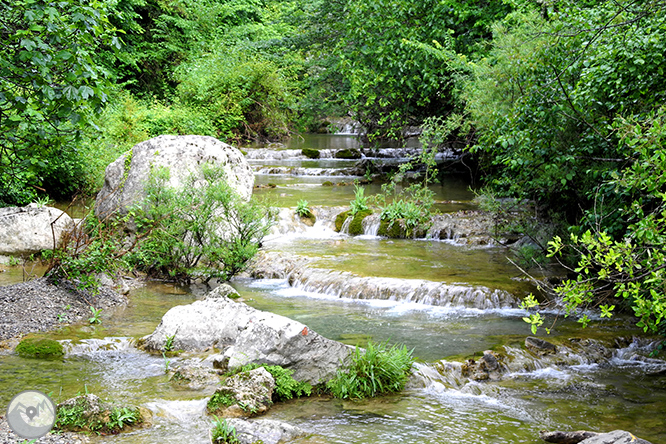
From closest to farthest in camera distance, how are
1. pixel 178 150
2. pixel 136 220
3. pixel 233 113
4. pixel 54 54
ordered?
pixel 54 54
pixel 136 220
pixel 178 150
pixel 233 113

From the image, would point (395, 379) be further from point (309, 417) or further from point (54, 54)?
point (54, 54)

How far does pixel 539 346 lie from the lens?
761cm

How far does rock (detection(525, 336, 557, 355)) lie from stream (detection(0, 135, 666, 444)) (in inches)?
5.2

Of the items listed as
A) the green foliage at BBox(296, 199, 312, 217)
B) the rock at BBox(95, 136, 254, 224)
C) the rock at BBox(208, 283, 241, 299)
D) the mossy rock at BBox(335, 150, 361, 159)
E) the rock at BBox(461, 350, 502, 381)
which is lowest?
the rock at BBox(461, 350, 502, 381)

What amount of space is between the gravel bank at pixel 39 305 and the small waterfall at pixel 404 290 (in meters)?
3.84

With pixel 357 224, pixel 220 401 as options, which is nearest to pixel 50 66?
pixel 220 401

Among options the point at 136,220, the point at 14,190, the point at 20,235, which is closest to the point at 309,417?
the point at 136,220

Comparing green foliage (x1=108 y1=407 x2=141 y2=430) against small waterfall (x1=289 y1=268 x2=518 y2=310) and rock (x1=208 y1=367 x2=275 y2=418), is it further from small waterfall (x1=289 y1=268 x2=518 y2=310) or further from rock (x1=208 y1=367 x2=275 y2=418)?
small waterfall (x1=289 y1=268 x2=518 y2=310)

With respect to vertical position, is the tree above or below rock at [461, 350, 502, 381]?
above

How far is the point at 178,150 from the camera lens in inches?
474

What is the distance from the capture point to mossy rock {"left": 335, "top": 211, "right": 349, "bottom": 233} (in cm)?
1547

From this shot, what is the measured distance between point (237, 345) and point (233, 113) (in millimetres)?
21534

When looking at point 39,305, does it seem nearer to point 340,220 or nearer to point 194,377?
point 194,377

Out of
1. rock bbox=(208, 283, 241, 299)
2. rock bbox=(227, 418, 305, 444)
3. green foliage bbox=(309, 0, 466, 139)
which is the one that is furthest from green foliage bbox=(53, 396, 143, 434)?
green foliage bbox=(309, 0, 466, 139)
